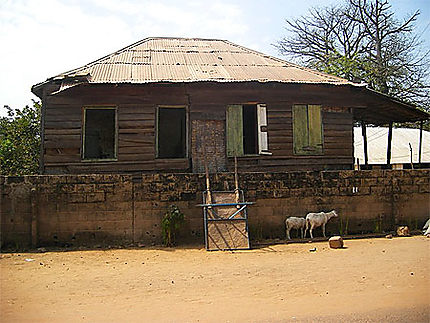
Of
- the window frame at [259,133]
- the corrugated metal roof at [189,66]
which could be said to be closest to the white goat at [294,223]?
the window frame at [259,133]

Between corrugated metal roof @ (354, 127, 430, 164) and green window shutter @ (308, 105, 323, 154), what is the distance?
9765 mm

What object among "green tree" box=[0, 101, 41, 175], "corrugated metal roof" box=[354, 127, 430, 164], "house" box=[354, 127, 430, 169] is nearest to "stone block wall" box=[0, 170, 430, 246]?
"green tree" box=[0, 101, 41, 175]

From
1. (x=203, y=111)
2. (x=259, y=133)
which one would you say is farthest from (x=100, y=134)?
(x=259, y=133)

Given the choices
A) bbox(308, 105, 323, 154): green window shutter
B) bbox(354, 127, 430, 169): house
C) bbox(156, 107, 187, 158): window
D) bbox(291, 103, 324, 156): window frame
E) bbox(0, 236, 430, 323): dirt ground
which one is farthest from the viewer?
bbox(354, 127, 430, 169): house

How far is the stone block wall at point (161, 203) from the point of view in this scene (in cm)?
754

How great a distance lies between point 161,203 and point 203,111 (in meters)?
4.03

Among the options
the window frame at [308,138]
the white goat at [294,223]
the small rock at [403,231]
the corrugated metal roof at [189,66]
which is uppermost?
the corrugated metal roof at [189,66]

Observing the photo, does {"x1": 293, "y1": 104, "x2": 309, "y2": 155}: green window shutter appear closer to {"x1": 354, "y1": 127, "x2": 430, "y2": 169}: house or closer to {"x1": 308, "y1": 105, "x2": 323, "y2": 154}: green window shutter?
{"x1": 308, "y1": 105, "x2": 323, "y2": 154}: green window shutter

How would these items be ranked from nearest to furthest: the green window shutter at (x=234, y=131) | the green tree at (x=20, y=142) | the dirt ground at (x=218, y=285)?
the dirt ground at (x=218, y=285) → the green window shutter at (x=234, y=131) → the green tree at (x=20, y=142)

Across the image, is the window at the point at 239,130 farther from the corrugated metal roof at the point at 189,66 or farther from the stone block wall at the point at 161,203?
the stone block wall at the point at 161,203

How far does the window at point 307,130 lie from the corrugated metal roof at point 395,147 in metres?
9.81

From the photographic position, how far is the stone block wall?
754 centimetres

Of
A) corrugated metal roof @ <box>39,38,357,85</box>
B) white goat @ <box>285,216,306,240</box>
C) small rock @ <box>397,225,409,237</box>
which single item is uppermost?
corrugated metal roof @ <box>39,38,357,85</box>

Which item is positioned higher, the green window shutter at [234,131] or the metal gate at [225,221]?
the green window shutter at [234,131]
